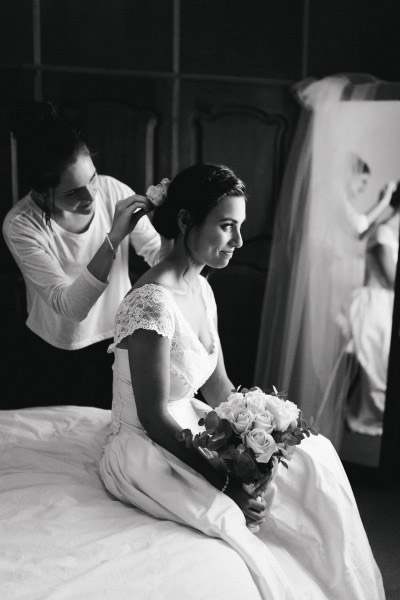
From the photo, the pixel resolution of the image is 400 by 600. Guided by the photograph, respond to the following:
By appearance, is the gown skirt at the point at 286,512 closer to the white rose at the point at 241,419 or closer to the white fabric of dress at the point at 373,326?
the white rose at the point at 241,419

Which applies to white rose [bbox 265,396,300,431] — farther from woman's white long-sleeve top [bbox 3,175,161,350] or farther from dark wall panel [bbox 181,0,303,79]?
dark wall panel [bbox 181,0,303,79]

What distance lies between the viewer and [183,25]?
3.37 m

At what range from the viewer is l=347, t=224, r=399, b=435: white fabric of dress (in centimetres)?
335

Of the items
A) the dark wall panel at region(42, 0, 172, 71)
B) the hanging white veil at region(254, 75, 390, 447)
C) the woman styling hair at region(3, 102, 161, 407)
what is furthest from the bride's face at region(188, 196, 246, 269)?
the dark wall panel at region(42, 0, 172, 71)

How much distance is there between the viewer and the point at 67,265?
9.04ft

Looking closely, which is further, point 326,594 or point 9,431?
point 9,431

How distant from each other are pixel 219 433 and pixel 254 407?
115mm

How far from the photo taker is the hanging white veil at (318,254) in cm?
329

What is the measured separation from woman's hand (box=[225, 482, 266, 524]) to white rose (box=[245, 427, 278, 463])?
0.46 feet

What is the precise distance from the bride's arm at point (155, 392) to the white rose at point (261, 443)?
16 centimetres

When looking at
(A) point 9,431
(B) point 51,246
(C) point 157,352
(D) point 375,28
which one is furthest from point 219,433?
(D) point 375,28

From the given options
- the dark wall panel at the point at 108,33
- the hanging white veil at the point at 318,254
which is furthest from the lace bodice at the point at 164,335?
the dark wall panel at the point at 108,33

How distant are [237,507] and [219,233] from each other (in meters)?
0.76

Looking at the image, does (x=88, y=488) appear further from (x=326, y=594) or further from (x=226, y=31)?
(x=226, y=31)
